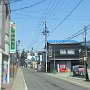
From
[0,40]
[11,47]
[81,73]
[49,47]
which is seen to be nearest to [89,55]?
[81,73]

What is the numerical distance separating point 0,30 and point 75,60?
73051mm

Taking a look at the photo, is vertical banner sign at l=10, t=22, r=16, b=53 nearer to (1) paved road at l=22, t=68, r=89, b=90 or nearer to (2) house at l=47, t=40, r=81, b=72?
(1) paved road at l=22, t=68, r=89, b=90

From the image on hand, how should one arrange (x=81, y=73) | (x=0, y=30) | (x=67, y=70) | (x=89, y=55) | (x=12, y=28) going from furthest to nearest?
1. (x=67, y=70)
2. (x=81, y=73)
3. (x=89, y=55)
4. (x=12, y=28)
5. (x=0, y=30)

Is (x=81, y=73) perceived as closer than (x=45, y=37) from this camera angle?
Yes

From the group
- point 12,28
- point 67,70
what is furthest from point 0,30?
point 67,70

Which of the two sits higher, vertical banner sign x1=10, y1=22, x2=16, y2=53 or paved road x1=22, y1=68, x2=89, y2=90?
vertical banner sign x1=10, y1=22, x2=16, y2=53

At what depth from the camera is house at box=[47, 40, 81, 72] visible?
331ft

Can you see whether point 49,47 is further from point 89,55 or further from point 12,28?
point 12,28

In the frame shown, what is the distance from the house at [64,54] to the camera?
101 m

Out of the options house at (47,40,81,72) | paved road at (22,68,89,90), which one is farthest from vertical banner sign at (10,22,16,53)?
house at (47,40,81,72)

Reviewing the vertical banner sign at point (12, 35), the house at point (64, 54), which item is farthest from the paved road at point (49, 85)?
the house at point (64, 54)

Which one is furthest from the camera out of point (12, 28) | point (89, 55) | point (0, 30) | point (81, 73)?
point (81, 73)

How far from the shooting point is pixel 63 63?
101m

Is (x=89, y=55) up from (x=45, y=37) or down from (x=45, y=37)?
down
